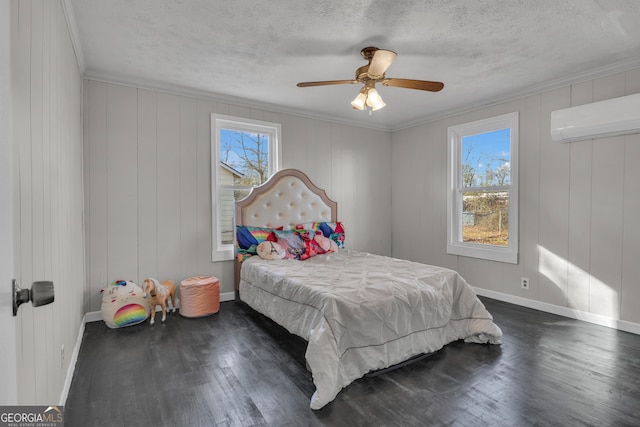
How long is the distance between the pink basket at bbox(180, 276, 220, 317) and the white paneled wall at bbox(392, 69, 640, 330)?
3221 millimetres

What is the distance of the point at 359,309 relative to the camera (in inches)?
88.1

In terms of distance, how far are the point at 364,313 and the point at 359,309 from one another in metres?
0.05

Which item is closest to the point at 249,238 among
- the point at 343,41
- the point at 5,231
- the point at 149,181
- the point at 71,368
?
the point at 149,181

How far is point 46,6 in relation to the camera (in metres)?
1.66

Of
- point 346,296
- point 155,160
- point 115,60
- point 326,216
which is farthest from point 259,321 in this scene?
point 115,60

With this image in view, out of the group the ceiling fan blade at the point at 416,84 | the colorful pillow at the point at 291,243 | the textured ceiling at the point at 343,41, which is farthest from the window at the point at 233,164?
the ceiling fan blade at the point at 416,84

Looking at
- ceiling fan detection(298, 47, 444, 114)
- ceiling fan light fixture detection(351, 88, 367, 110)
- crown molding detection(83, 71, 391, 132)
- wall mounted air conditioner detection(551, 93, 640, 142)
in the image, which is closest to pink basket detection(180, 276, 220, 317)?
crown molding detection(83, 71, 391, 132)

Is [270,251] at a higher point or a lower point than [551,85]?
lower

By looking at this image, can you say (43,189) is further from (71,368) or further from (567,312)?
(567,312)

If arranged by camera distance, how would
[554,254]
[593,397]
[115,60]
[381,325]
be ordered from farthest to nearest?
1. [554,254]
2. [115,60]
3. [381,325]
4. [593,397]

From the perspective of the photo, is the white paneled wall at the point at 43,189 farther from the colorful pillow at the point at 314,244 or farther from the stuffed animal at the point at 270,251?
the colorful pillow at the point at 314,244

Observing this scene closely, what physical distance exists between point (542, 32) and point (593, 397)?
2.57 metres

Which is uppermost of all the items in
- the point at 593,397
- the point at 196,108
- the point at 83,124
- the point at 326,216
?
the point at 196,108

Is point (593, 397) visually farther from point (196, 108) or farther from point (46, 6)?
point (196, 108)
